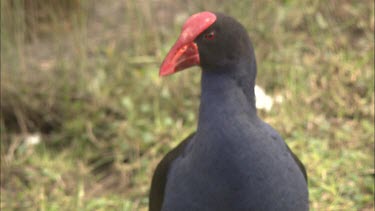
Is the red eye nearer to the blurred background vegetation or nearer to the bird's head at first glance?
the bird's head

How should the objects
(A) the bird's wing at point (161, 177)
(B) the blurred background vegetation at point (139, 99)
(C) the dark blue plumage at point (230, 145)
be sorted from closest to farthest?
(C) the dark blue plumage at point (230, 145)
(A) the bird's wing at point (161, 177)
(B) the blurred background vegetation at point (139, 99)

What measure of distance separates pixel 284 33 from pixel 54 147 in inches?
64.2

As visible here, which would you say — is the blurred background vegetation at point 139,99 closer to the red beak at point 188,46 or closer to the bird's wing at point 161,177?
the bird's wing at point 161,177

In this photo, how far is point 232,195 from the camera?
7.92ft

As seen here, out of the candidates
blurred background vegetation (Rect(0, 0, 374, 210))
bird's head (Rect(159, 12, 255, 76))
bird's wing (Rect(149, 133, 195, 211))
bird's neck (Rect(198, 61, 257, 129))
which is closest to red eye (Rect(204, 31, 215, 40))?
bird's head (Rect(159, 12, 255, 76))

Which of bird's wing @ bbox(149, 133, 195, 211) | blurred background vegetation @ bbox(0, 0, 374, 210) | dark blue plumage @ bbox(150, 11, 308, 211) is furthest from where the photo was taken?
blurred background vegetation @ bbox(0, 0, 374, 210)

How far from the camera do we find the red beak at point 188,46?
2.40 meters

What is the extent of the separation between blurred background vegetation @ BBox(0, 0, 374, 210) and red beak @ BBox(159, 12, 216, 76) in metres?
1.26

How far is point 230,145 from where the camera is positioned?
7.81 ft

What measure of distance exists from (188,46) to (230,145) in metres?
0.34

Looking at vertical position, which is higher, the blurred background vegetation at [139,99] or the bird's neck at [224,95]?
the bird's neck at [224,95]

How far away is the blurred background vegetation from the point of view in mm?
3693

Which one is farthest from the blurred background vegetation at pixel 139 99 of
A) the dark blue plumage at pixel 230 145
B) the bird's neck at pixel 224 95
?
the bird's neck at pixel 224 95

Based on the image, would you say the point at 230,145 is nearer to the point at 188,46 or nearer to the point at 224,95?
the point at 224,95
